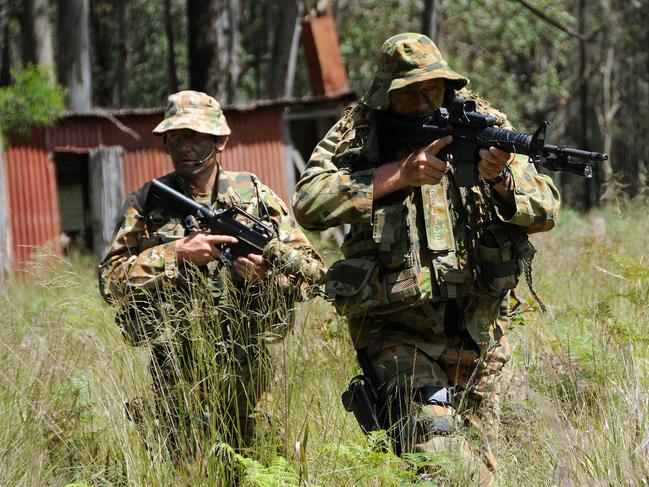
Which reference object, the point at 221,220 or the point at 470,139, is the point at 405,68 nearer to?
the point at 470,139

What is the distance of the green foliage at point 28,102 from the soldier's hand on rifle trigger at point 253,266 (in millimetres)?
10025

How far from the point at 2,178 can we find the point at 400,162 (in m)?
6.99

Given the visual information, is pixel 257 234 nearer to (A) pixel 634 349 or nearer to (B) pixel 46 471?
(B) pixel 46 471

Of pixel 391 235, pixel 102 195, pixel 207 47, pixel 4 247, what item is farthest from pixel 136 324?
pixel 102 195

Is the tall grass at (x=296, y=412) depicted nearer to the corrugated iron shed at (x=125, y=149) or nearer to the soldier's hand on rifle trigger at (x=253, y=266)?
the soldier's hand on rifle trigger at (x=253, y=266)

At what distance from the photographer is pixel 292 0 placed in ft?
60.9

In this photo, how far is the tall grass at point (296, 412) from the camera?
352cm

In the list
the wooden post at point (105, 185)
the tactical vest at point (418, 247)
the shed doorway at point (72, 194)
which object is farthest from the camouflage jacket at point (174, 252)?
the shed doorway at point (72, 194)

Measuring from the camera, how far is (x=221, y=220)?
15.2ft

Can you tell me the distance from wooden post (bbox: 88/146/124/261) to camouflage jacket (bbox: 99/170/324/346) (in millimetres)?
10601

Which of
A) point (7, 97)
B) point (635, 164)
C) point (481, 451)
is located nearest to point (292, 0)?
point (7, 97)

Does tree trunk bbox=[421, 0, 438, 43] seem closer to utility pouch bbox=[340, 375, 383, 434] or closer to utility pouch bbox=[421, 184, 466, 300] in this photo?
utility pouch bbox=[421, 184, 466, 300]

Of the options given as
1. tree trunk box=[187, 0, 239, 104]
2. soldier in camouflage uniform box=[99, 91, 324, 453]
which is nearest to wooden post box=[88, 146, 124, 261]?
tree trunk box=[187, 0, 239, 104]

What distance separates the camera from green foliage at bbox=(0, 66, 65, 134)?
13695 mm
